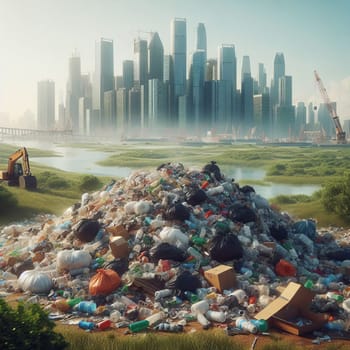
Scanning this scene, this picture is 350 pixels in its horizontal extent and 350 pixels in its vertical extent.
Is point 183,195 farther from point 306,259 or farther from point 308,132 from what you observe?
point 308,132

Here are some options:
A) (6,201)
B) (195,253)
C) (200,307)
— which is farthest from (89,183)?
(200,307)

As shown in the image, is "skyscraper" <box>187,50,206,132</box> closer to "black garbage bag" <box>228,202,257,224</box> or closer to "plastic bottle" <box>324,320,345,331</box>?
"black garbage bag" <box>228,202,257,224</box>

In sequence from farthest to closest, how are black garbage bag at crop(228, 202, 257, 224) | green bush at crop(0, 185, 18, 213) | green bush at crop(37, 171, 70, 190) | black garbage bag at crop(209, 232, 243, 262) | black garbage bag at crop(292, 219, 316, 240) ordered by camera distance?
green bush at crop(37, 171, 70, 190)
green bush at crop(0, 185, 18, 213)
black garbage bag at crop(292, 219, 316, 240)
black garbage bag at crop(228, 202, 257, 224)
black garbage bag at crop(209, 232, 243, 262)

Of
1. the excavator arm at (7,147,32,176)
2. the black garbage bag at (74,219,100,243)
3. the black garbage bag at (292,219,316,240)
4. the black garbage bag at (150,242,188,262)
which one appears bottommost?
the black garbage bag at (292,219,316,240)

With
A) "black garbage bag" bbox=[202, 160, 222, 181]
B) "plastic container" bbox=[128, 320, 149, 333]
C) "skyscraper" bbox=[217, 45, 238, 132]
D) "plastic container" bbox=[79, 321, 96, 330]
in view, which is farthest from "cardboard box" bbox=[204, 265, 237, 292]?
"skyscraper" bbox=[217, 45, 238, 132]

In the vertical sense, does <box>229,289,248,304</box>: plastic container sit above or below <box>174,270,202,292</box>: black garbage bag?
below

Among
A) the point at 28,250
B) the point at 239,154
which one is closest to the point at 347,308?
the point at 28,250

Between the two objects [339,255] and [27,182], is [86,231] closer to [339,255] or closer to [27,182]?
[339,255]
